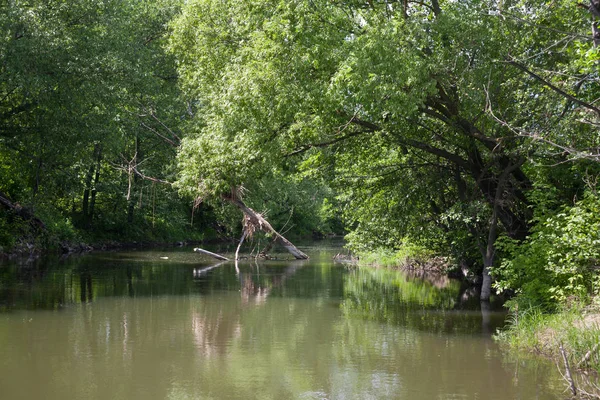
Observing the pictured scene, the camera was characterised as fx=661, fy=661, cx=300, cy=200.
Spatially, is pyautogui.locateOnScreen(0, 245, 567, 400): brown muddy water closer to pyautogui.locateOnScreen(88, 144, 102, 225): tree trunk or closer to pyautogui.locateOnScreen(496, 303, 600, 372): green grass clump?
pyautogui.locateOnScreen(496, 303, 600, 372): green grass clump

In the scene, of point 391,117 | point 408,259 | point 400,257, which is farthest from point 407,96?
point 400,257

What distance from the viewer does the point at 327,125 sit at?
14930 mm

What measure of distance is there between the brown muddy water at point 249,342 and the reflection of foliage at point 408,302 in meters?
0.05

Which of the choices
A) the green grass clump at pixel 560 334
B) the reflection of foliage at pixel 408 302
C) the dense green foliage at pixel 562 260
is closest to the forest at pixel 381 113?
the dense green foliage at pixel 562 260

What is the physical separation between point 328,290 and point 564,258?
29.5 ft

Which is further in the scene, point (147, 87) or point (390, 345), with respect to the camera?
point (147, 87)

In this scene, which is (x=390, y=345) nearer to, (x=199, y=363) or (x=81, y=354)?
(x=199, y=363)

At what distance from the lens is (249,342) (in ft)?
39.3

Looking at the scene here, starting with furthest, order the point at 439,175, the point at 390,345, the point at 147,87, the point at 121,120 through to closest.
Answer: the point at 121,120 → the point at 147,87 → the point at 439,175 → the point at 390,345

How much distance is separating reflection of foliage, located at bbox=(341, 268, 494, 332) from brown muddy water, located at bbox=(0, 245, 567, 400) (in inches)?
1.8

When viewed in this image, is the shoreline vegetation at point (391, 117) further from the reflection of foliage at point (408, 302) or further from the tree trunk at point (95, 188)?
the tree trunk at point (95, 188)

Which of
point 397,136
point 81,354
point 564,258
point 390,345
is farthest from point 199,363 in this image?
point 397,136

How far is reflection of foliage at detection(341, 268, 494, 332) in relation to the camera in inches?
563

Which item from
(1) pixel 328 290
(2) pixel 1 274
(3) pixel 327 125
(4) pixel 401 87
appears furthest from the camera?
(2) pixel 1 274
